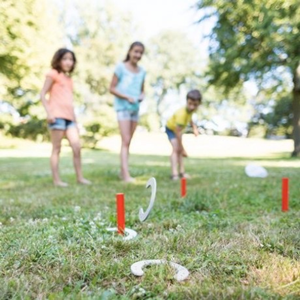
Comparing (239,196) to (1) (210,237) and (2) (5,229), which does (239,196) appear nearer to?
(1) (210,237)

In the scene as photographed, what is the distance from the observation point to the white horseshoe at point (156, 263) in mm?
1446

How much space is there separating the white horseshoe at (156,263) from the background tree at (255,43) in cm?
902

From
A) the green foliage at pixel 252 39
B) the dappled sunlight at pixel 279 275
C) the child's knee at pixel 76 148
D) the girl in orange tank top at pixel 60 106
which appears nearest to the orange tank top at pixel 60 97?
the girl in orange tank top at pixel 60 106

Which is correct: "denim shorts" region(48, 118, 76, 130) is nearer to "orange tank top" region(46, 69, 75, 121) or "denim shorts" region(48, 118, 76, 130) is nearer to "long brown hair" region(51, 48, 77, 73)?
"orange tank top" region(46, 69, 75, 121)

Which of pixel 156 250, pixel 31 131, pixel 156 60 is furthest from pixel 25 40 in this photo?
pixel 156 60

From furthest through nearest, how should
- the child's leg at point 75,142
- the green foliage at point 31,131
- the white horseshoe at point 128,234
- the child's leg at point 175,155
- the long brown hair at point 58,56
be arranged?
the green foliage at point 31,131, the child's leg at point 175,155, the child's leg at point 75,142, the long brown hair at point 58,56, the white horseshoe at point 128,234

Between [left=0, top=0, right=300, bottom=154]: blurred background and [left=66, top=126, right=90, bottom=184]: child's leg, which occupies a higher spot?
[left=0, top=0, right=300, bottom=154]: blurred background

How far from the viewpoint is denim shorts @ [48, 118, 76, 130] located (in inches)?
175

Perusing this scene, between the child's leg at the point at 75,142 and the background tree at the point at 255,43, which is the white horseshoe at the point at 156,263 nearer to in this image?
the child's leg at the point at 75,142

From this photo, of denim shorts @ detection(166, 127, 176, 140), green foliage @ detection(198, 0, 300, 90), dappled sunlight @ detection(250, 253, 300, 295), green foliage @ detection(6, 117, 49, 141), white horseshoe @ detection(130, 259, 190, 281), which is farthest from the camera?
green foliage @ detection(6, 117, 49, 141)

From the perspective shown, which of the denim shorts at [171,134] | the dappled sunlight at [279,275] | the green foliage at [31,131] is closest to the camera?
the dappled sunlight at [279,275]

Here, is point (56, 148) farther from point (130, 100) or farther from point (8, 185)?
point (130, 100)

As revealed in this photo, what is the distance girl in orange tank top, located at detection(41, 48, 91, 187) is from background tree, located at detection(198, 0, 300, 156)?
6.82m

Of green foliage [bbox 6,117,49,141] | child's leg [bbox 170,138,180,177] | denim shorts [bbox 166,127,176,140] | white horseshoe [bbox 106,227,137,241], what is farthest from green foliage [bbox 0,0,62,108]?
green foliage [bbox 6,117,49,141]
